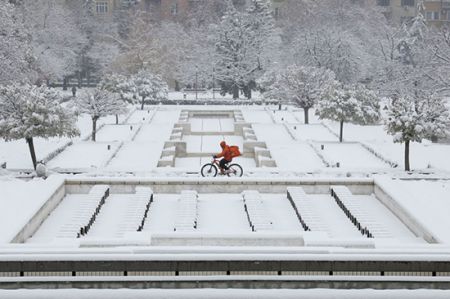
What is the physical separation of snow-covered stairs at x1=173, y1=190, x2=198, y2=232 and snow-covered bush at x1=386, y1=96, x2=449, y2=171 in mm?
9982

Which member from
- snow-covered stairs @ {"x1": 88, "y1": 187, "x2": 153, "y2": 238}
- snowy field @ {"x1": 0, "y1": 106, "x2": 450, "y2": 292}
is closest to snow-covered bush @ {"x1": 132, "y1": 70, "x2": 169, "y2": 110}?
snowy field @ {"x1": 0, "y1": 106, "x2": 450, "y2": 292}

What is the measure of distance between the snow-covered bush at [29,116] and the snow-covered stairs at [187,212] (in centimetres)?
793

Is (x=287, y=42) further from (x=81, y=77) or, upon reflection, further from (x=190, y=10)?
(x=81, y=77)

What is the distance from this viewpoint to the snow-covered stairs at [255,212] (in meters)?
16.9

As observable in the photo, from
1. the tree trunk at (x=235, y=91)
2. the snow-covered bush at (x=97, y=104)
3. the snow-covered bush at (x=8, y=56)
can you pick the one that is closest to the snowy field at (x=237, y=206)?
the snow-covered bush at (x=97, y=104)

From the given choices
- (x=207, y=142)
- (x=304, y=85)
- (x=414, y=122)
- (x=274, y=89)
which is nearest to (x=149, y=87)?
(x=274, y=89)

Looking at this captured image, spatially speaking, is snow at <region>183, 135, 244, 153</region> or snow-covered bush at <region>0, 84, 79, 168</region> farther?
snow at <region>183, 135, 244, 153</region>

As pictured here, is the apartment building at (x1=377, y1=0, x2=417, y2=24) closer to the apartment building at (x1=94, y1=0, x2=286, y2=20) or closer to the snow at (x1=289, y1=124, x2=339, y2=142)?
the apartment building at (x1=94, y1=0, x2=286, y2=20)

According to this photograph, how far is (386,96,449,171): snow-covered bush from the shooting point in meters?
26.0

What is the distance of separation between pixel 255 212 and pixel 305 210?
1396mm

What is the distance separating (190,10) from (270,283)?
244ft

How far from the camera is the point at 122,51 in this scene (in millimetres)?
74875

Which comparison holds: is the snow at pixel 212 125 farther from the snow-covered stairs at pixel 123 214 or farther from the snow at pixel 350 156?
the snow-covered stairs at pixel 123 214

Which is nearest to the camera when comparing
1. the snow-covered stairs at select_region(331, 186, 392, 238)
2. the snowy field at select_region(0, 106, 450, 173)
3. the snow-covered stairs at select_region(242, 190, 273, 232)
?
the snow-covered stairs at select_region(331, 186, 392, 238)
